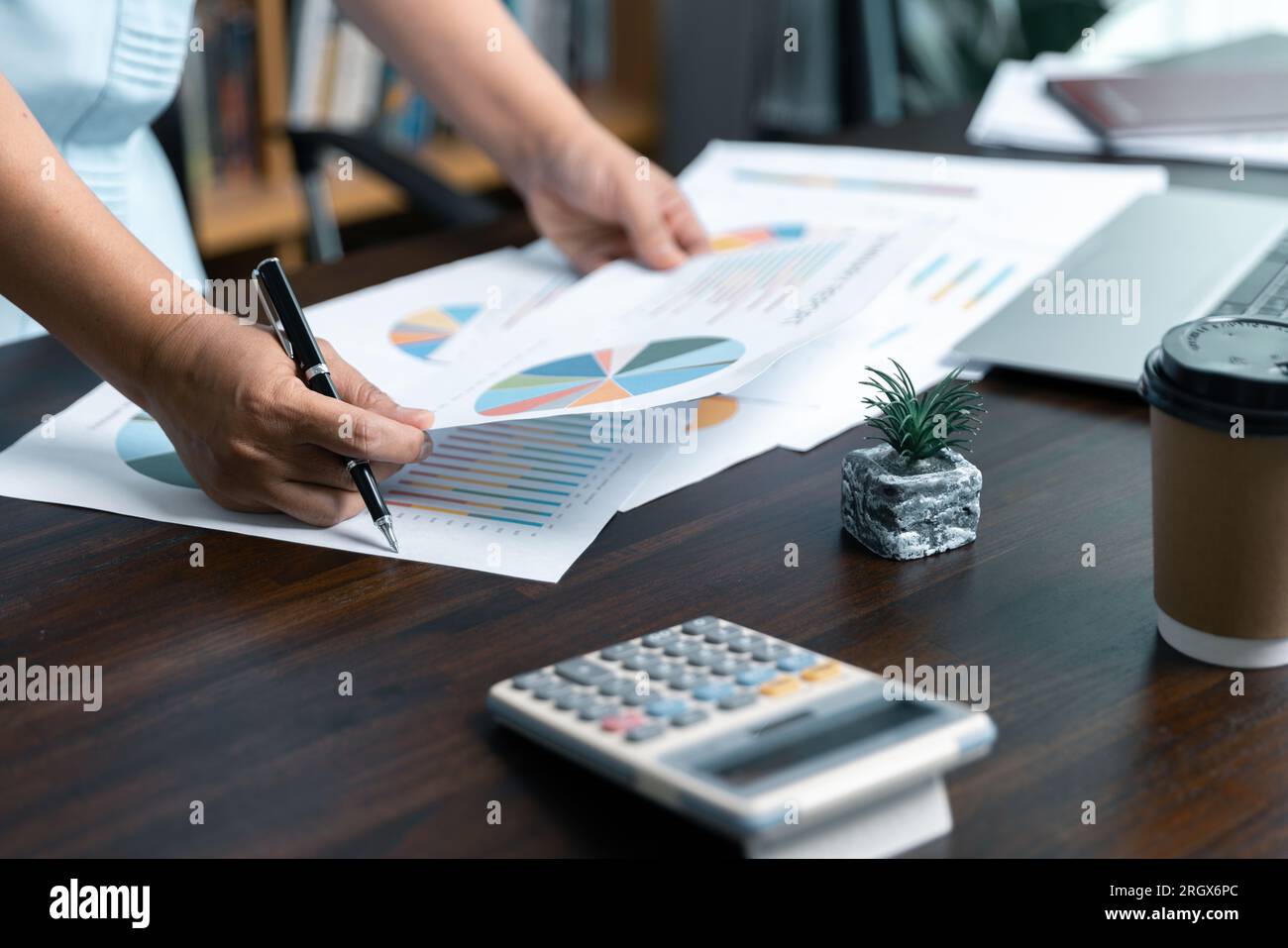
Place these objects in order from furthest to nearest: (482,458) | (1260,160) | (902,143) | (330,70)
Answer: (330,70)
(902,143)
(1260,160)
(482,458)

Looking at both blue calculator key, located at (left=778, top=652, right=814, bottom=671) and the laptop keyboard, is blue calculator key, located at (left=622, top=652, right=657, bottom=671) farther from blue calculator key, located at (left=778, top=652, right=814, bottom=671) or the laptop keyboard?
the laptop keyboard

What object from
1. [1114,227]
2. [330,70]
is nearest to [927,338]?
[1114,227]

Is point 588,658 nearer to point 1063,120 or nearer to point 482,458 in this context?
point 482,458

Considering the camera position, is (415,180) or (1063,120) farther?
(1063,120)

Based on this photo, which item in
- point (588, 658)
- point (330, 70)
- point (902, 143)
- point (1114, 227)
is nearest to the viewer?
point (588, 658)

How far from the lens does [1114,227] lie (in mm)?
1168

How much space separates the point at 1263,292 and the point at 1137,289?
0.09m

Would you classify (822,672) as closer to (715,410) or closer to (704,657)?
(704,657)

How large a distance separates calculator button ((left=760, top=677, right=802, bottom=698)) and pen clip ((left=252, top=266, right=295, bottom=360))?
379 millimetres

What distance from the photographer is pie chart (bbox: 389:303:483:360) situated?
1017 mm

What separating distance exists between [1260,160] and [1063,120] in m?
0.23

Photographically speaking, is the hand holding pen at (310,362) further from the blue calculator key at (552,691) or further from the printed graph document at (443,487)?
the blue calculator key at (552,691)

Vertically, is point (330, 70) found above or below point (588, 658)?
above

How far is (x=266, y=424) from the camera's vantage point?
75 centimetres
